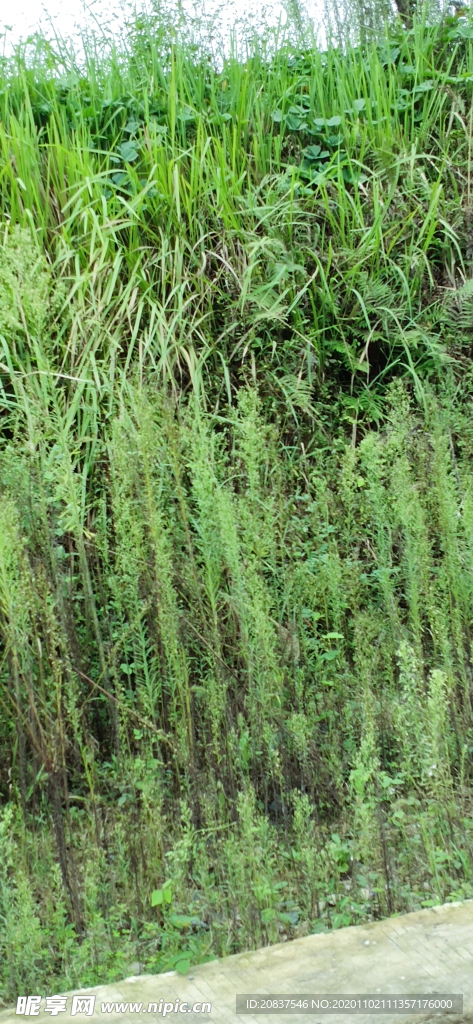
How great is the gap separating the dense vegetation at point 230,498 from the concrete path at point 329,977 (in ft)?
0.59

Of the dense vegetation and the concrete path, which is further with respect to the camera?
the dense vegetation

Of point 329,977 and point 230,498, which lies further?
point 230,498

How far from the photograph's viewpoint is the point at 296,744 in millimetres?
2533

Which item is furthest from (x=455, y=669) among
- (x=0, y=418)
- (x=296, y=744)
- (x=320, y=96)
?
(x=320, y=96)

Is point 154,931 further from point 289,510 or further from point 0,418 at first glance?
point 0,418

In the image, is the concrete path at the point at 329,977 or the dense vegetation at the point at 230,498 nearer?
the concrete path at the point at 329,977

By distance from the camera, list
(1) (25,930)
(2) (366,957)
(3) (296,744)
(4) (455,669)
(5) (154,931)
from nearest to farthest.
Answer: (2) (366,957) < (1) (25,930) < (5) (154,931) < (3) (296,744) < (4) (455,669)

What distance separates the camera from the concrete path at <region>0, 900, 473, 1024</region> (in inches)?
56.1

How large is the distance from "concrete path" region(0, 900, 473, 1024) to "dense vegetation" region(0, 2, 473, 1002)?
0.18m

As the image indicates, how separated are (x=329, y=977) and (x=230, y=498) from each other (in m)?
1.59

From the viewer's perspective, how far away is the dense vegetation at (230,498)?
2.23 m

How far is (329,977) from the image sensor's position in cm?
149

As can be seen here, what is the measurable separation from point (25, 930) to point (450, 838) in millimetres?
1095

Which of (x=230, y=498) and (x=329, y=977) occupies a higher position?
(x=230, y=498)
